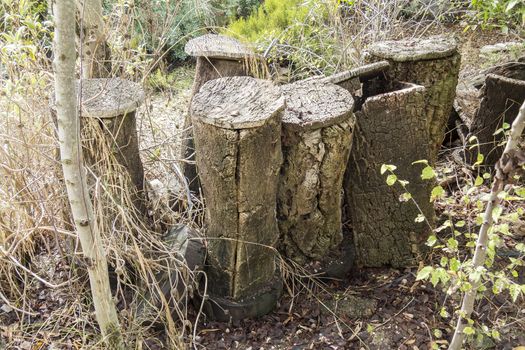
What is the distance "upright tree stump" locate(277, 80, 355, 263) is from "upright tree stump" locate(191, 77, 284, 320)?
0.15 m

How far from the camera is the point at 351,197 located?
2699 mm

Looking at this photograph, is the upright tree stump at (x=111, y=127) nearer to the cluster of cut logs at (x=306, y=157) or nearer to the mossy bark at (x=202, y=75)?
the cluster of cut logs at (x=306, y=157)

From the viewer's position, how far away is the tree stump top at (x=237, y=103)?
2033 mm

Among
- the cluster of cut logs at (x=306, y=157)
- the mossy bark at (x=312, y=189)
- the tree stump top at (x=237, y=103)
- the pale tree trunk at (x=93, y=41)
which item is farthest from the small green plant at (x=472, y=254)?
the pale tree trunk at (x=93, y=41)

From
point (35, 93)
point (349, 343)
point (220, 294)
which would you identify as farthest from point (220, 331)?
point (35, 93)

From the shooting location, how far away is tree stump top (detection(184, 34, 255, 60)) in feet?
9.45

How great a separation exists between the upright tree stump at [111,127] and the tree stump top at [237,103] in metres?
0.35

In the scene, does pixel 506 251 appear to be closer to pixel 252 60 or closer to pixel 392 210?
pixel 392 210

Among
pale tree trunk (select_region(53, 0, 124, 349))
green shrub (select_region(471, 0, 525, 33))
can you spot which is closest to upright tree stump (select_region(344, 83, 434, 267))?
green shrub (select_region(471, 0, 525, 33))

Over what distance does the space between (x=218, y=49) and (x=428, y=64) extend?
1202 mm

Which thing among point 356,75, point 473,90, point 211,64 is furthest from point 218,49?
point 473,90

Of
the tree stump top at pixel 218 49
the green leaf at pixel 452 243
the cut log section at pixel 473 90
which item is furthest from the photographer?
the cut log section at pixel 473 90

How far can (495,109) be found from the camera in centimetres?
307

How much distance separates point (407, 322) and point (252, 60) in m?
1.70
